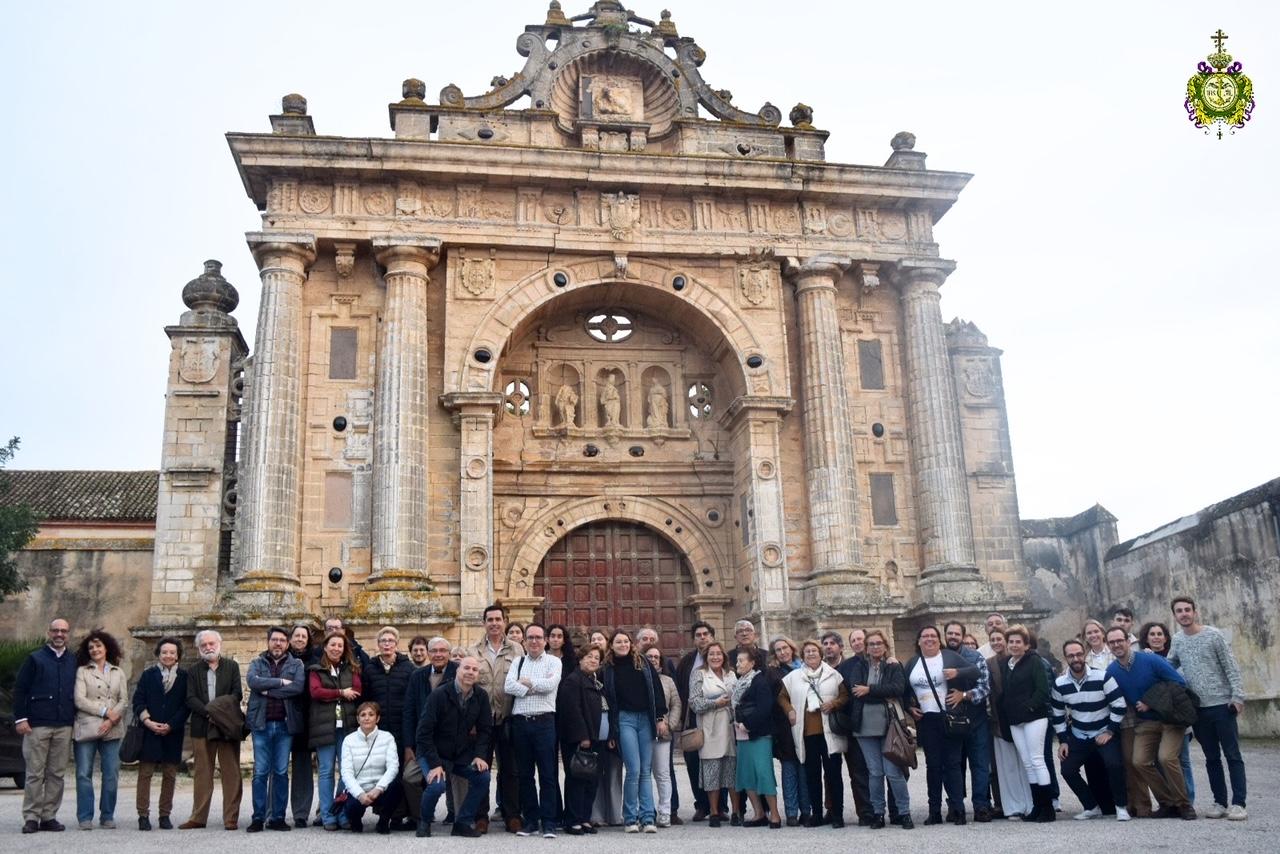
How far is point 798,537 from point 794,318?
3.86m

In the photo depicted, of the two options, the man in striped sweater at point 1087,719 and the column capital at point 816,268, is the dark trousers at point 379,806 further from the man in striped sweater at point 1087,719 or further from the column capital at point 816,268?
the column capital at point 816,268

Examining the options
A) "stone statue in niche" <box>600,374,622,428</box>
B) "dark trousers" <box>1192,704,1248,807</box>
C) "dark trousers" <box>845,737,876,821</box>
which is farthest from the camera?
"stone statue in niche" <box>600,374,622,428</box>

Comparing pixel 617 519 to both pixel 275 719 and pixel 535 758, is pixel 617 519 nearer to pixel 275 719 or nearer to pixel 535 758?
pixel 535 758

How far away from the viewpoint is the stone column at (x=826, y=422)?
1778 centimetres

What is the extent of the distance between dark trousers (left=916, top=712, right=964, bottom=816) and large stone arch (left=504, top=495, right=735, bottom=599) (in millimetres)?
9115

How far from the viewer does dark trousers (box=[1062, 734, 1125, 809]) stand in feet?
31.9

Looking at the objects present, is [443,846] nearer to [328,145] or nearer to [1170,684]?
[1170,684]

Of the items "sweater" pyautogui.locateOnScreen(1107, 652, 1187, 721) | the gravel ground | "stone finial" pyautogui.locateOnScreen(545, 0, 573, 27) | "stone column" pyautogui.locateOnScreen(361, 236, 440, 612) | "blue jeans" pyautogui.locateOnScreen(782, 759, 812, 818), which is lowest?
the gravel ground

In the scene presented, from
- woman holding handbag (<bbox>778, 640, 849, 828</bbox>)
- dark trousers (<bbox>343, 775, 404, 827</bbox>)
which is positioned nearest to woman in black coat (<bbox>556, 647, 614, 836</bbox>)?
dark trousers (<bbox>343, 775, 404, 827</bbox>)

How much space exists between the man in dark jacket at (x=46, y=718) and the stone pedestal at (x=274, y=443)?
575 cm

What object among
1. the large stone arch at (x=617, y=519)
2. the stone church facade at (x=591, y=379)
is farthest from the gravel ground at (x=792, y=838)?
the large stone arch at (x=617, y=519)

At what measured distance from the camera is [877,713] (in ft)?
32.0

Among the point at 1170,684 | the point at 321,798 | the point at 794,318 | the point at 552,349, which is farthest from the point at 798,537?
the point at 321,798

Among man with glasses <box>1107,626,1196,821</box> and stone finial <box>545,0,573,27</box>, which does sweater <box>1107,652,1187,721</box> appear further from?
stone finial <box>545,0,573,27</box>
